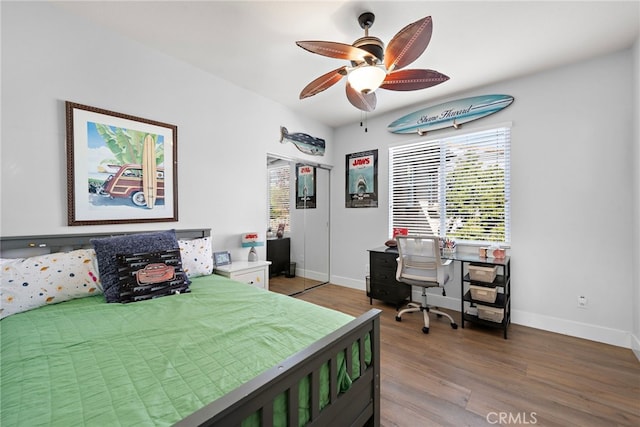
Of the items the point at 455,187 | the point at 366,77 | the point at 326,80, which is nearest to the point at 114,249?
the point at 326,80

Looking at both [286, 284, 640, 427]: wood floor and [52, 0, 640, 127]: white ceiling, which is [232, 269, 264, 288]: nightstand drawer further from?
[52, 0, 640, 127]: white ceiling

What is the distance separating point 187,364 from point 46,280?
1.38m

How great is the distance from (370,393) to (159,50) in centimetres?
329

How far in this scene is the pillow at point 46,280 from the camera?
5.17 ft

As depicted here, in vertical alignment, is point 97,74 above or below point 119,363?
above

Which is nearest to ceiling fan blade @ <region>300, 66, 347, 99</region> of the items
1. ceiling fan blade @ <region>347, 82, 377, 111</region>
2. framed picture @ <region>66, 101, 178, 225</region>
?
ceiling fan blade @ <region>347, 82, 377, 111</region>

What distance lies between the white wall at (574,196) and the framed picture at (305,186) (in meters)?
2.41

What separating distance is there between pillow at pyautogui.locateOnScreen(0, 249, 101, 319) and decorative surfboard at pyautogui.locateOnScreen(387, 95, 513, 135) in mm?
3781

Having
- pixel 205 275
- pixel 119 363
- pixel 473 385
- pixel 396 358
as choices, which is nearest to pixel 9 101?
pixel 205 275

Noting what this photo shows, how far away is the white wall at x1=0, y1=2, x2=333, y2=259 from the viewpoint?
6.13ft

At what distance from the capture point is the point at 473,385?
1.94 metres

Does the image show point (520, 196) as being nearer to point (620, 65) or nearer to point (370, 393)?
point (620, 65)

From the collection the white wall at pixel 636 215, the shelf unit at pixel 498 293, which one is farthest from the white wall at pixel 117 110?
the white wall at pixel 636 215

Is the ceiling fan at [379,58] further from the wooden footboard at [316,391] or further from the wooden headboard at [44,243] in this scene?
the wooden headboard at [44,243]
